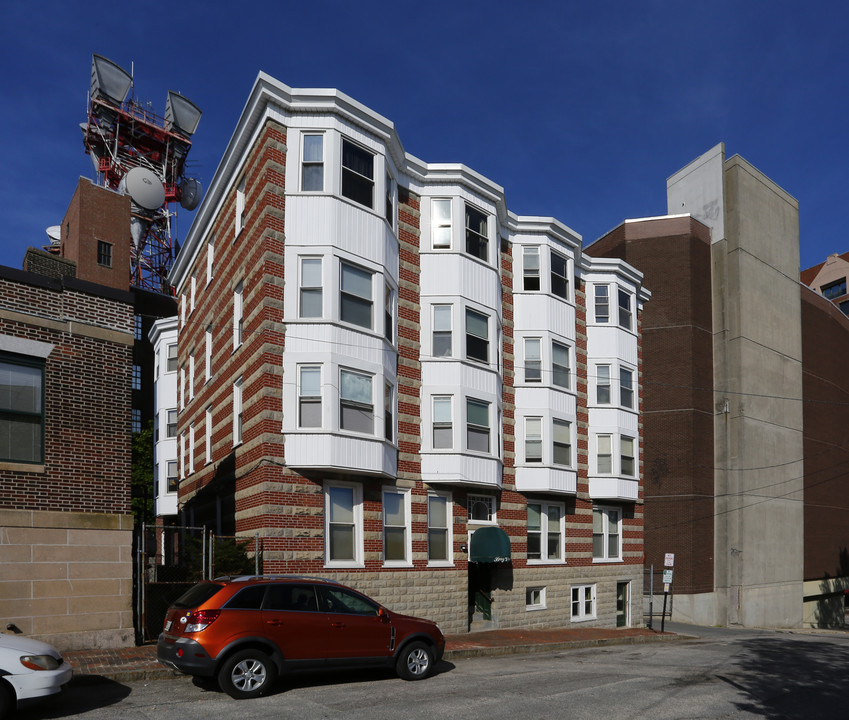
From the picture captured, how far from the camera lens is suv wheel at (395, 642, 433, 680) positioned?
45.4 feet

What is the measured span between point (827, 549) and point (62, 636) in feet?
162

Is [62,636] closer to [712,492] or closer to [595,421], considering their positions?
[595,421]

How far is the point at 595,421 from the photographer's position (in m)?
30.2

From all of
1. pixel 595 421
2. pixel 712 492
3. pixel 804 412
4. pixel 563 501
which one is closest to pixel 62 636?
pixel 563 501

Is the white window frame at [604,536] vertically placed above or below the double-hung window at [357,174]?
below

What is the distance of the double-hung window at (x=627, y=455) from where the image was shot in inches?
1200

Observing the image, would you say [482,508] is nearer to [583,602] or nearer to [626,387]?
[583,602]

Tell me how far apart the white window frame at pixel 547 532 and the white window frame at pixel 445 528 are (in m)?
3.99

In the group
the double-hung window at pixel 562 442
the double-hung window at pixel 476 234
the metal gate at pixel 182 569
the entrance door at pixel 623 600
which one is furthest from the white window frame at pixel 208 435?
the entrance door at pixel 623 600

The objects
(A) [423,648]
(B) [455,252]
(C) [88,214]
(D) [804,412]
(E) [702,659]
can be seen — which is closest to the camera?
(A) [423,648]

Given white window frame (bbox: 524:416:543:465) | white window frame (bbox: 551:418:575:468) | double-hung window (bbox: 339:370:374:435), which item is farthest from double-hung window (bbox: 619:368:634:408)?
double-hung window (bbox: 339:370:374:435)

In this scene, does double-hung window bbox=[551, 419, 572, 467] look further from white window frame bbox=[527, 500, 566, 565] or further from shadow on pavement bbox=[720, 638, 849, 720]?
shadow on pavement bbox=[720, 638, 849, 720]

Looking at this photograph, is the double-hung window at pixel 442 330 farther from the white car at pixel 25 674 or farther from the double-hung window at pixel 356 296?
the white car at pixel 25 674

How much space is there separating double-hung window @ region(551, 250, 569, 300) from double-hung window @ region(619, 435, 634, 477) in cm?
591
